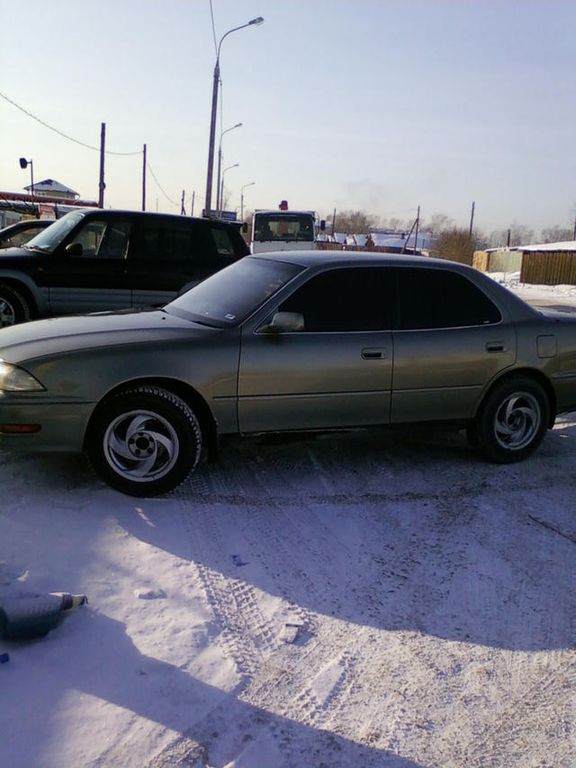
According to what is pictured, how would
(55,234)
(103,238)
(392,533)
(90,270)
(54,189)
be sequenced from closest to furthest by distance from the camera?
(392,533)
(90,270)
(103,238)
(55,234)
(54,189)

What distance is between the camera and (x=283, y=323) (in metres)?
4.71

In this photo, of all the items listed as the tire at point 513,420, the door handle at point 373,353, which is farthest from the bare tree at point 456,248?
the door handle at point 373,353

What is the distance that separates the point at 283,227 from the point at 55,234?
13.6 m

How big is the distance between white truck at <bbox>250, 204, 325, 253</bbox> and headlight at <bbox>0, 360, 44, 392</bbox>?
721 inches

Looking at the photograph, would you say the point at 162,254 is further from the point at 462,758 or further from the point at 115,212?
the point at 462,758

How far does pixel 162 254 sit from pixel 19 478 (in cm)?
536

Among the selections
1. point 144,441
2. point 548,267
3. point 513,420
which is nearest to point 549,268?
point 548,267

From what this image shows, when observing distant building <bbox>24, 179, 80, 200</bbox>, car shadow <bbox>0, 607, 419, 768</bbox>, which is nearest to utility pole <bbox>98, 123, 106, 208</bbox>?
car shadow <bbox>0, 607, 419, 768</bbox>

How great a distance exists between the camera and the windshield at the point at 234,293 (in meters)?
4.91

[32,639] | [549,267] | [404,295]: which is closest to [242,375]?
[404,295]

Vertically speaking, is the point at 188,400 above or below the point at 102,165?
below

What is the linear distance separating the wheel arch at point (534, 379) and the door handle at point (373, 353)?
97 centimetres

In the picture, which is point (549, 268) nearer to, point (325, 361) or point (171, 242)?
point (171, 242)

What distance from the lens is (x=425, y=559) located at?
154 inches
